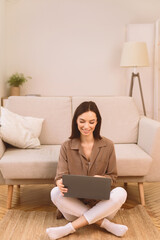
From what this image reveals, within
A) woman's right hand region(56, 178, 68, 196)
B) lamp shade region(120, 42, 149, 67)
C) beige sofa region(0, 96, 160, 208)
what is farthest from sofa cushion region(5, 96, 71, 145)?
lamp shade region(120, 42, 149, 67)

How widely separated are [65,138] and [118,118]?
544 mm

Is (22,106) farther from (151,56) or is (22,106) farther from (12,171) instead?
(151,56)

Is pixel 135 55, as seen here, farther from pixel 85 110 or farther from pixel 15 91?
pixel 85 110

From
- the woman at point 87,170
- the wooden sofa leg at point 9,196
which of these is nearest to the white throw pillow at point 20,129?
the wooden sofa leg at point 9,196

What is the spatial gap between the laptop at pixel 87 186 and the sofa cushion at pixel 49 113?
1.05 m

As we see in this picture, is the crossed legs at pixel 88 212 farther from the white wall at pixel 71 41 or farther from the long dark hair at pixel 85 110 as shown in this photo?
the white wall at pixel 71 41

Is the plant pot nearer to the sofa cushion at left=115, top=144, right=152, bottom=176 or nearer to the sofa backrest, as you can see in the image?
the sofa backrest

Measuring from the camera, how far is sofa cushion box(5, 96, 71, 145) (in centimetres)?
298

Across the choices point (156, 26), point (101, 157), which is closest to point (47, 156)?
point (101, 157)

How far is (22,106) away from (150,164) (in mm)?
1292

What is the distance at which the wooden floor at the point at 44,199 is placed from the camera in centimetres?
256

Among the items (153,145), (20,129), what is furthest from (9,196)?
(153,145)

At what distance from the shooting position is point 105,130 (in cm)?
305

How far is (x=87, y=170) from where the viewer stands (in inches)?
85.5
